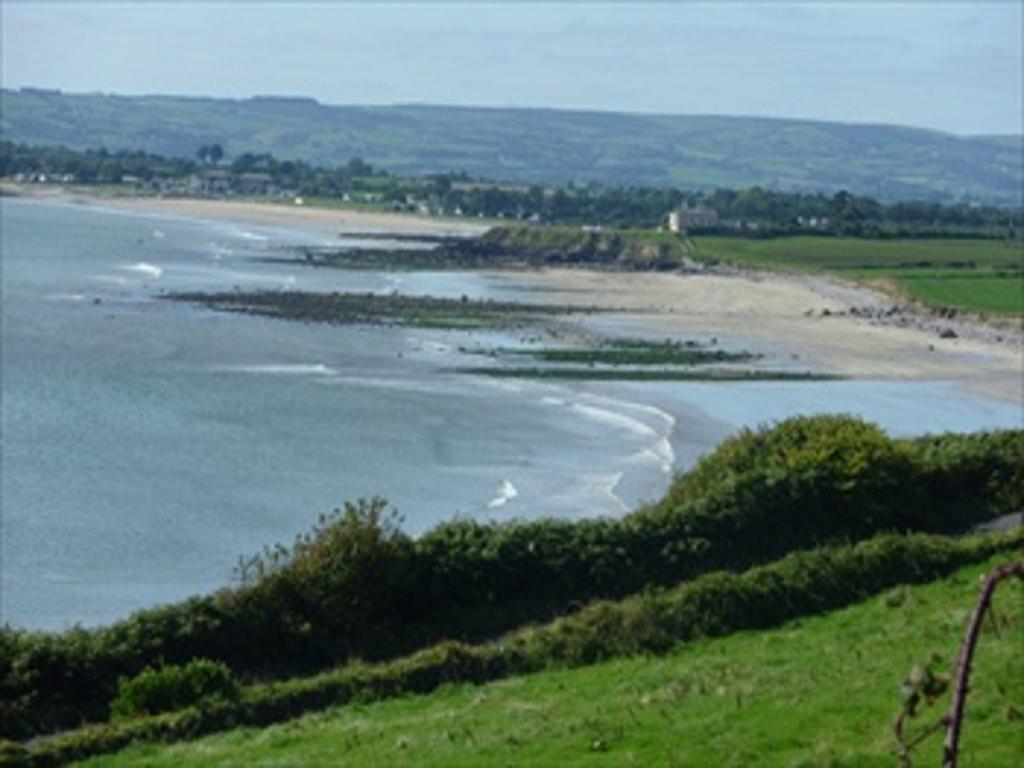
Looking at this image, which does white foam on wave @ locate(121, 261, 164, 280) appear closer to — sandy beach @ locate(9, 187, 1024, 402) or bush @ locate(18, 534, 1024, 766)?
sandy beach @ locate(9, 187, 1024, 402)

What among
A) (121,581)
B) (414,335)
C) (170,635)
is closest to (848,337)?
(414,335)

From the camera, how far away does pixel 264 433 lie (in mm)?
45875

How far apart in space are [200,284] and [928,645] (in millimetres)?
75365

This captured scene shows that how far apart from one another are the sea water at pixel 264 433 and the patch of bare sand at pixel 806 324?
4.96m

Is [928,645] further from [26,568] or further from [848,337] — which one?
[848,337]

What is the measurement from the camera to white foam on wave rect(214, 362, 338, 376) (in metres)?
57.5

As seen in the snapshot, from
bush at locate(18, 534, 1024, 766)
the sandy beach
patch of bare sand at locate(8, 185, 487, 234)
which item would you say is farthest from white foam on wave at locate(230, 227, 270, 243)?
bush at locate(18, 534, 1024, 766)

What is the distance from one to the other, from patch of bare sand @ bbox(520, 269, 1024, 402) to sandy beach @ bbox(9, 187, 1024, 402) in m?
0.04

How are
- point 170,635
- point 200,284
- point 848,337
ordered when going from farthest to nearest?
1. point 200,284
2. point 848,337
3. point 170,635

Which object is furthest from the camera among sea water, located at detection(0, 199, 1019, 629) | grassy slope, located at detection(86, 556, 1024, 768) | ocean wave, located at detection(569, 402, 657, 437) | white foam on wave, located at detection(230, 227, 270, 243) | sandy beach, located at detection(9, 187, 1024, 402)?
white foam on wave, located at detection(230, 227, 270, 243)

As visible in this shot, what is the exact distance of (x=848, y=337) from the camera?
244 ft

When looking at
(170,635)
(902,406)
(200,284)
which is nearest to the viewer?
(170,635)

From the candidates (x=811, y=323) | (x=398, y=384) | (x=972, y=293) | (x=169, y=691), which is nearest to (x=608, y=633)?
(x=169, y=691)

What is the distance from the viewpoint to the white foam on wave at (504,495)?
35906 mm
